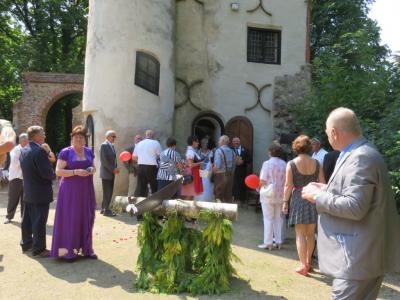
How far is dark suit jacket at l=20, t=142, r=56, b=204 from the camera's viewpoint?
5.53m

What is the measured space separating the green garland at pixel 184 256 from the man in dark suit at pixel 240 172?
20.0 ft

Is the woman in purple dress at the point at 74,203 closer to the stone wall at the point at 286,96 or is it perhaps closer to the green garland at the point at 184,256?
the green garland at the point at 184,256

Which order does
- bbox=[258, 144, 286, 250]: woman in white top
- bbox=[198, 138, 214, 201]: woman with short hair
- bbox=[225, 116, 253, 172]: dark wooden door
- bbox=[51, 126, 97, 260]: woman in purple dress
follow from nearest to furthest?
bbox=[51, 126, 97, 260]: woman in purple dress < bbox=[258, 144, 286, 250]: woman in white top < bbox=[198, 138, 214, 201]: woman with short hair < bbox=[225, 116, 253, 172]: dark wooden door

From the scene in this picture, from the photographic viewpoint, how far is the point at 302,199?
525 cm

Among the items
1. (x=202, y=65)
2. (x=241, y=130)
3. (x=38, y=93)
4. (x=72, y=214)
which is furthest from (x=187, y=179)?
(x=38, y=93)

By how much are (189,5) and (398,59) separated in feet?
22.3

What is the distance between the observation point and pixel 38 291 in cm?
445

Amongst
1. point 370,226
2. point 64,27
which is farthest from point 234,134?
point 64,27

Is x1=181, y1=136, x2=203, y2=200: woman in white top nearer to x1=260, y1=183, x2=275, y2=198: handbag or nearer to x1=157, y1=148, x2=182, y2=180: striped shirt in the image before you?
x1=157, y1=148, x2=182, y2=180: striped shirt

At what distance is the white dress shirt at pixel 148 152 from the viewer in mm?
8703

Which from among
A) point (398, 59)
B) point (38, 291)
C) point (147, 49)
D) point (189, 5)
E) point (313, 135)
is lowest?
point (38, 291)

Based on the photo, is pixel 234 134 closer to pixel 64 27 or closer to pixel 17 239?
pixel 17 239

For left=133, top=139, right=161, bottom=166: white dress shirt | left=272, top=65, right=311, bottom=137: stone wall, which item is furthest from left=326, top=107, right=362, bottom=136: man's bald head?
left=272, top=65, right=311, bottom=137: stone wall

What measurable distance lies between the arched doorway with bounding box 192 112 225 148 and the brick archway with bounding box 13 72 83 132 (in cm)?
698
